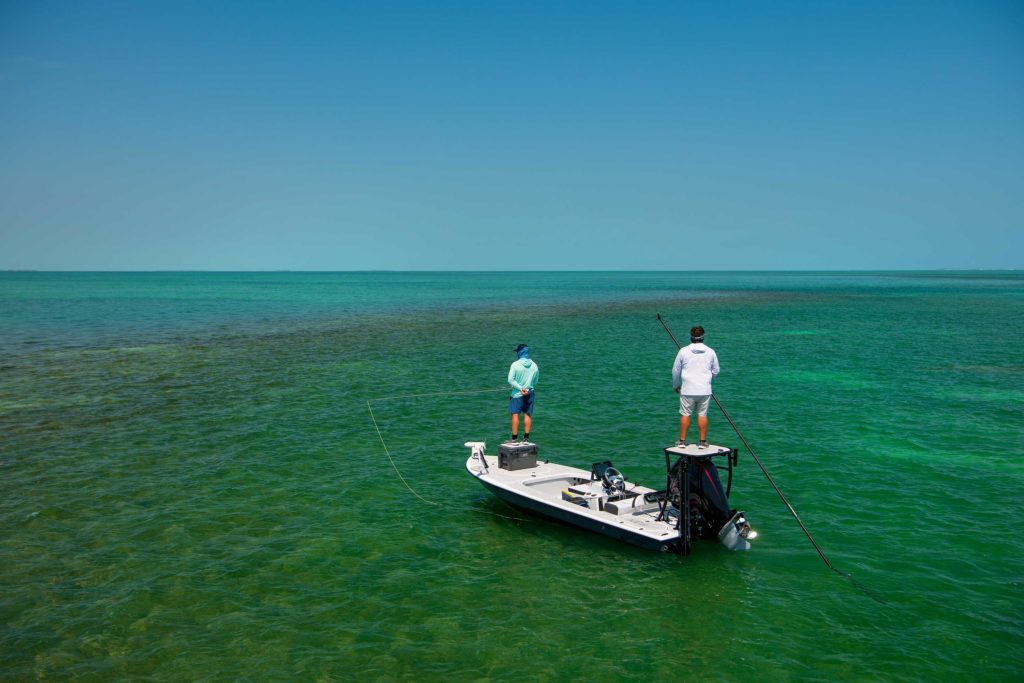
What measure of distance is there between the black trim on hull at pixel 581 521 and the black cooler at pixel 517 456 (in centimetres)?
84

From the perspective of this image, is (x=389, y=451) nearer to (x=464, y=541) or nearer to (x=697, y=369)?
(x=464, y=541)

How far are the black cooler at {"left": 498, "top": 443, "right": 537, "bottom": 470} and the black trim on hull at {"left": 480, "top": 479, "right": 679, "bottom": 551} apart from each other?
2.76 ft

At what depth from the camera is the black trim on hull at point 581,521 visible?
41.0 ft

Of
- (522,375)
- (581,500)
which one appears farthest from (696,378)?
(522,375)

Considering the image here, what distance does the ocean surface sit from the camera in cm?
1015

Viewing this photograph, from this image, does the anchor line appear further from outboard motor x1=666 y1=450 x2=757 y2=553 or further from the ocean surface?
outboard motor x1=666 y1=450 x2=757 y2=553

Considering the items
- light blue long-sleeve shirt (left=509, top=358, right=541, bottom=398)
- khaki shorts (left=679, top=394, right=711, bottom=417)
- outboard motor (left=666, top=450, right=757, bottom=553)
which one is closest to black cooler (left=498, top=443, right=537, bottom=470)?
light blue long-sleeve shirt (left=509, top=358, right=541, bottom=398)

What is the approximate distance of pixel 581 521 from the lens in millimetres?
13422

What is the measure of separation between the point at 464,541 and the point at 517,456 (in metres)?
2.52

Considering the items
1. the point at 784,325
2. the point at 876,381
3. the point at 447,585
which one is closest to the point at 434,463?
the point at 447,585

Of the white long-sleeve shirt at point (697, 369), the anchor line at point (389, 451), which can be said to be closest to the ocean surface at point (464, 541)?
the anchor line at point (389, 451)

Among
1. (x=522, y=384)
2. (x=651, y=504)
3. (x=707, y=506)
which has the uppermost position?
(x=522, y=384)

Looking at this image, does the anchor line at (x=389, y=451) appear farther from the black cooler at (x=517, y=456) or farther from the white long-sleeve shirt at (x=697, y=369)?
the white long-sleeve shirt at (x=697, y=369)

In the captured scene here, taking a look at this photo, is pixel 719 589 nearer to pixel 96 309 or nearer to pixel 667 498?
pixel 667 498
